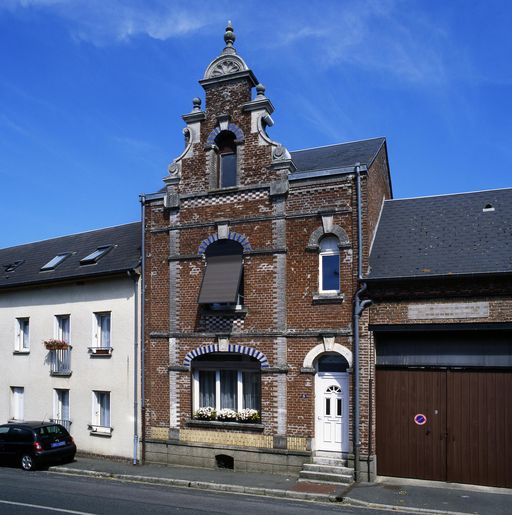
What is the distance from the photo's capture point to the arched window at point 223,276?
16.7 m

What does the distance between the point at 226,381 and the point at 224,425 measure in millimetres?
1242

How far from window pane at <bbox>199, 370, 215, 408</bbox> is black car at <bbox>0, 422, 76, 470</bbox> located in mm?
4446

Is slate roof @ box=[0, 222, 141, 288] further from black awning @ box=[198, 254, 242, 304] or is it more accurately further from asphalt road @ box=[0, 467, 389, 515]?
asphalt road @ box=[0, 467, 389, 515]

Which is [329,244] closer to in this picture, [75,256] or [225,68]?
[225,68]

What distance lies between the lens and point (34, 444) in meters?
17.4

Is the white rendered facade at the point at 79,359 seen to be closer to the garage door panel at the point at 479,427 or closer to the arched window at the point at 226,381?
the arched window at the point at 226,381

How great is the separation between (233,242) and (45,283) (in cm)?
791

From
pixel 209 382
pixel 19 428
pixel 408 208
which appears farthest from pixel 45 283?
pixel 408 208

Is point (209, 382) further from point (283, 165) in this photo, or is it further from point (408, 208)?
point (408, 208)

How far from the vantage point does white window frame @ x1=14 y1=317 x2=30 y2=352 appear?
22053 millimetres

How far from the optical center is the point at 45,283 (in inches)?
832

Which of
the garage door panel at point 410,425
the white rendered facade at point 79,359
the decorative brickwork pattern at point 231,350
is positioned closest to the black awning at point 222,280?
the decorative brickwork pattern at point 231,350

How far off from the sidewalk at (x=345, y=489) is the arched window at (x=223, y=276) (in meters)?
4.69

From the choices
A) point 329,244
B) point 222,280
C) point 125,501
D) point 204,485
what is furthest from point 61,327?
point 329,244
